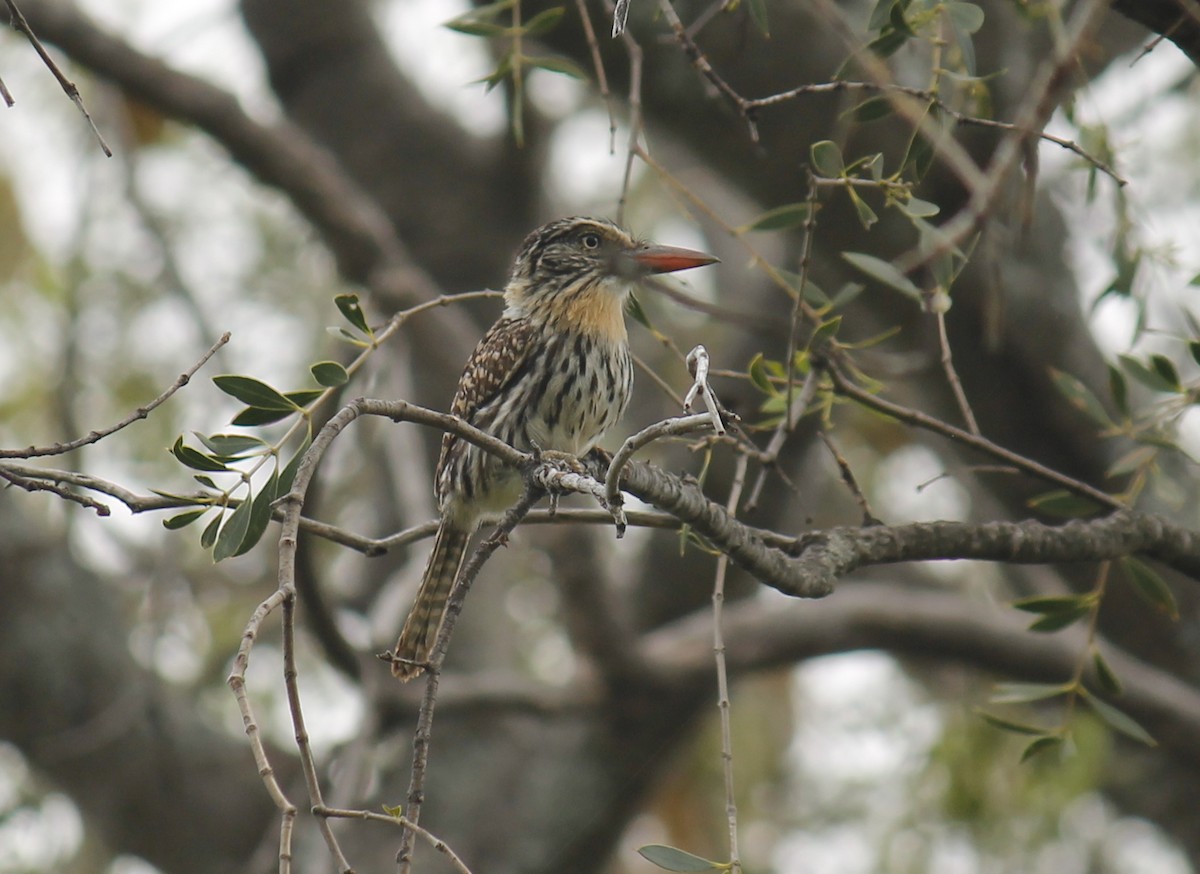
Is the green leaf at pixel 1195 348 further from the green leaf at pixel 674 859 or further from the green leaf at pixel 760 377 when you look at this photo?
the green leaf at pixel 674 859

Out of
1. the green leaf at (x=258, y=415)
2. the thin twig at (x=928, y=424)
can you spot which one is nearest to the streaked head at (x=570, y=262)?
the thin twig at (x=928, y=424)

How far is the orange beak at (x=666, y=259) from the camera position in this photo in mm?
3586

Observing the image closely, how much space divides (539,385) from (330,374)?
178 centimetres

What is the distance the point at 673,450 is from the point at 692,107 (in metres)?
2.04

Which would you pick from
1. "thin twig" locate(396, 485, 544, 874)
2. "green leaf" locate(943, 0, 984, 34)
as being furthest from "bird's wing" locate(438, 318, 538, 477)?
"green leaf" locate(943, 0, 984, 34)

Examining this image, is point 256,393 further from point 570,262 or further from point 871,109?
point 570,262

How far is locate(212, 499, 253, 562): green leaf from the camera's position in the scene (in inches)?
81.7

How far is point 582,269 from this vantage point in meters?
4.32

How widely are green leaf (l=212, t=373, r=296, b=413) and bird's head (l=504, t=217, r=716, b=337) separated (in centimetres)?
153

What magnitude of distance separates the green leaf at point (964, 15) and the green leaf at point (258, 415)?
4.21ft

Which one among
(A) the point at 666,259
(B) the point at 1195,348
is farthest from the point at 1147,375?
(A) the point at 666,259

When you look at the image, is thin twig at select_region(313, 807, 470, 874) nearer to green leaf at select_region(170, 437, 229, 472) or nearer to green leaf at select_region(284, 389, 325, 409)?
green leaf at select_region(170, 437, 229, 472)

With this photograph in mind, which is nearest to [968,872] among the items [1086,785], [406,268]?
[1086,785]

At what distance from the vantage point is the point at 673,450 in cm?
668
